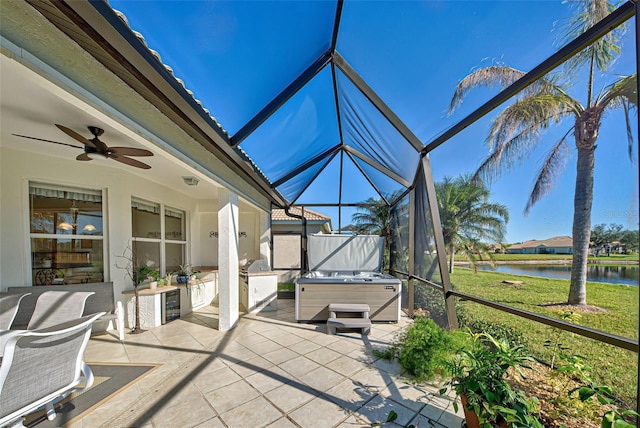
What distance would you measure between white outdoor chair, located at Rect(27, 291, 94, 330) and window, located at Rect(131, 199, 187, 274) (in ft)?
6.61

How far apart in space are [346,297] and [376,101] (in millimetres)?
3545

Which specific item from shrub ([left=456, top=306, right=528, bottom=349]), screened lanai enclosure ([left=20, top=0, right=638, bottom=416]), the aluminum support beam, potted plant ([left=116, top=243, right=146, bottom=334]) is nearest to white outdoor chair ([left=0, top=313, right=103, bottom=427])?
screened lanai enclosure ([left=20, top=0, right=638, bottom=416])

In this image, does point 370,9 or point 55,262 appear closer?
point 370,9

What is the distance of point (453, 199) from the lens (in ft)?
26.4

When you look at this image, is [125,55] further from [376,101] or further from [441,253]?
[441,253]

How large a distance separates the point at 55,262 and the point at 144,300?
1405mm

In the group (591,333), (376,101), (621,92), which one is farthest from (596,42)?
(591,333)

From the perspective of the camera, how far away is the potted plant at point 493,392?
4.99ft

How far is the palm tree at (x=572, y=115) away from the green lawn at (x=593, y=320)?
535 mm

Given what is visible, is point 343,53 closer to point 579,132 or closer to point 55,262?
point 579,132

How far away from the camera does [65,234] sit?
3.86 meters

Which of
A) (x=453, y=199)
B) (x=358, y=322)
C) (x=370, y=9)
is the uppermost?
(x=370, y=9)

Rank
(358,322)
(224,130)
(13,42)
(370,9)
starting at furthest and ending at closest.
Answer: (358,322), (224,130), (370,9), (13,42)

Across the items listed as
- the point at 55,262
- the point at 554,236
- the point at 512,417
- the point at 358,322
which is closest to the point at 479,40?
the point at 512,417
